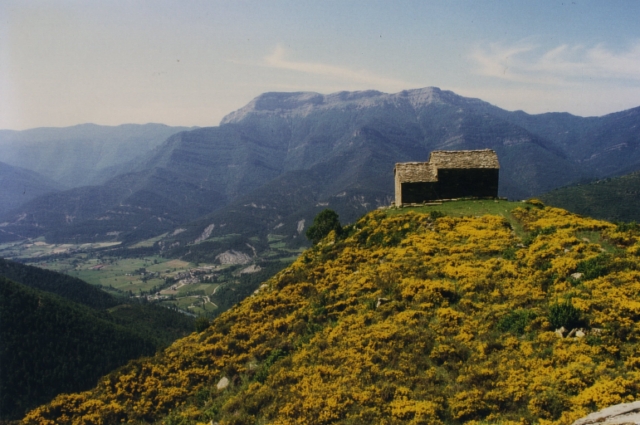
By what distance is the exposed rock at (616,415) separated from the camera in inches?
481

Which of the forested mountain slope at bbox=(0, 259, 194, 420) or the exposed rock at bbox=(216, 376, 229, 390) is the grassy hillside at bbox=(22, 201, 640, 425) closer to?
the exposed rock at bbox=(216, 376, 229, 390)

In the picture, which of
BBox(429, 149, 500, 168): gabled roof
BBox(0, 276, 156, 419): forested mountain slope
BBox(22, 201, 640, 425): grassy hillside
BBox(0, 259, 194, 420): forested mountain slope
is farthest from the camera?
BBox(0, 259, 194, 420): forested mountain slope

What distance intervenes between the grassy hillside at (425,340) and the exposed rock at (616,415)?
41.9 inches

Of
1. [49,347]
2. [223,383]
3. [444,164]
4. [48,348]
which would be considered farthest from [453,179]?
[49,347]

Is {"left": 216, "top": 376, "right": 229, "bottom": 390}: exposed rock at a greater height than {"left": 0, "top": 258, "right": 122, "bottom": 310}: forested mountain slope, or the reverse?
{"left": 216, "top": 376, "right": 229, "bottom": 390}: exposed rock

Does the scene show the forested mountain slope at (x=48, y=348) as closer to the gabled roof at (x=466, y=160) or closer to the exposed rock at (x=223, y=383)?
the exposed rock at (x=223, y=383)

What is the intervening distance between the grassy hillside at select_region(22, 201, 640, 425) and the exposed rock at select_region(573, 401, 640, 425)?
1065 millimetres

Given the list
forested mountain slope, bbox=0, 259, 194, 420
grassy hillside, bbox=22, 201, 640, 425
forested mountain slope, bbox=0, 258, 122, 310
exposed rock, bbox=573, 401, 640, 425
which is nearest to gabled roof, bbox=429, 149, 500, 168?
grassy hillside, bbox=22, 201, 640, 425

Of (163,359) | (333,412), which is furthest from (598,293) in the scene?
(163,359)

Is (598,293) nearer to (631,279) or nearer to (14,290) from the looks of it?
(631,279)

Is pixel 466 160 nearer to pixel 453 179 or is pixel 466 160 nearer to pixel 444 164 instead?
pixel 444 164

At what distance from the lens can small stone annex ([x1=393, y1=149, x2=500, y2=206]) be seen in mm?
46312

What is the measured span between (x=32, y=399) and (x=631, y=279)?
101194 mm

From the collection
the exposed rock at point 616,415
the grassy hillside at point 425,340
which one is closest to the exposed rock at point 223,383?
the grassy hillside at point 425,340
